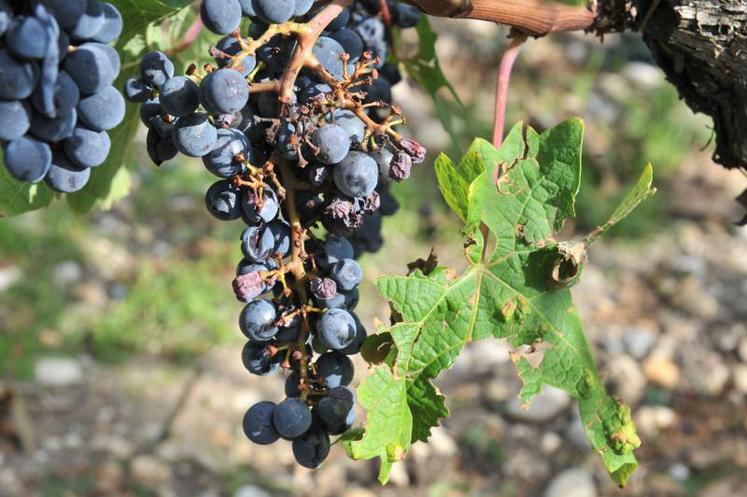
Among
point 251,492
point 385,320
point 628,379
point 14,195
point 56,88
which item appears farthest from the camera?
point 385,320

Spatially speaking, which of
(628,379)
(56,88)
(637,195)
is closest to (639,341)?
(628,379)

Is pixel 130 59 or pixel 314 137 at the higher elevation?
pixel 314 137

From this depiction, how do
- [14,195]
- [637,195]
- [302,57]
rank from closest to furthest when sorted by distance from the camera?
[302,57], [637,195], [14,195]

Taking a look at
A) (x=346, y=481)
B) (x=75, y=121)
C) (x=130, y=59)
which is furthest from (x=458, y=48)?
(x=75, y=121)

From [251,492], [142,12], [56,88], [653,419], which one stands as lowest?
[251,492]

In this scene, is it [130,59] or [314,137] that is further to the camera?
[130,59]

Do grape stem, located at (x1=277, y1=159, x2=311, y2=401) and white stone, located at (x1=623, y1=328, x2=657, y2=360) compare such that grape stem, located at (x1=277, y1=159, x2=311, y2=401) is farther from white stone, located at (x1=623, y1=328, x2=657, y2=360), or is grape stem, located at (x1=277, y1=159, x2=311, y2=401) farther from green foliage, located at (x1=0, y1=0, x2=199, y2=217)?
white stone, located at (x1=623, y1=328, x2=657, y2=360)

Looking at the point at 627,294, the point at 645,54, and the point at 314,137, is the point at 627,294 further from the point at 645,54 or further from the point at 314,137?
the point at 314,137

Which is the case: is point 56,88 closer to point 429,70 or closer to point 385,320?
point 429,70
